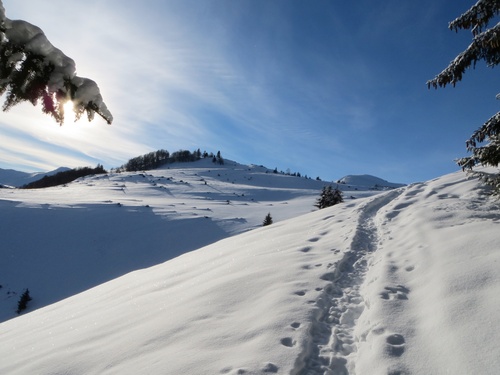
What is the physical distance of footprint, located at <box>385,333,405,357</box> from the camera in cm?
323

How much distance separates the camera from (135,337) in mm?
4266

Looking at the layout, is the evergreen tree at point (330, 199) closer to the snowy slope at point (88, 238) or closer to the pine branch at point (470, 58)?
the snowy slope at point (88, 238)

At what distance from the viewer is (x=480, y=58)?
611 cm

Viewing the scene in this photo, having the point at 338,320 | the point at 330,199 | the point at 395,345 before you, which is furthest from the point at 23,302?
the point at 330,199

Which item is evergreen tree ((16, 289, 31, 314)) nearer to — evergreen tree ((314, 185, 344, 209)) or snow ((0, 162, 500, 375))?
snow ((0, 162, 500, 375))

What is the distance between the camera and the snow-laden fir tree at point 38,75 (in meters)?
1.98

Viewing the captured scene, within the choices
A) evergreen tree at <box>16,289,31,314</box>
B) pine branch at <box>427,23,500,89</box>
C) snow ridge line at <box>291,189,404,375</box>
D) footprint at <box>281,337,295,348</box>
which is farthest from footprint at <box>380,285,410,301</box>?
evergreen tree at <box>16,289,31,314</box>

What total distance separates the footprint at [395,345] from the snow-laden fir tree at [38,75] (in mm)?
3795

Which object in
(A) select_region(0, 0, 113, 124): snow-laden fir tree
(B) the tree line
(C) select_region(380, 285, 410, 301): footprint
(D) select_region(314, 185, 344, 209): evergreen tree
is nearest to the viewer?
(A) select_region(0, 0, 113, 124): snow-laden fir tree

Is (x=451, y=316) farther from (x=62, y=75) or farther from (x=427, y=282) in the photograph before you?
(x=62, y=75)

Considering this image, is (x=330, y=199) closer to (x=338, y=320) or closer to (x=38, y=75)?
(x=338, y=320)

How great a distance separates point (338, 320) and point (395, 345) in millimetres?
936

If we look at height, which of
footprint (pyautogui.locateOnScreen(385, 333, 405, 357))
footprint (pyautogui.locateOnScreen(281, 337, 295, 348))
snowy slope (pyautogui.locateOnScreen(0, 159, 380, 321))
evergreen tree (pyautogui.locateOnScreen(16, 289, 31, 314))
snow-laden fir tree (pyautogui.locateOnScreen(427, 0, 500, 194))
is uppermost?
snow-laden fir tree (pyautogui.locateOnScreen(427, 0, 500, 194))

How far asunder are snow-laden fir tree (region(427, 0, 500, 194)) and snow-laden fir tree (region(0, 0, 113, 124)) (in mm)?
6456
